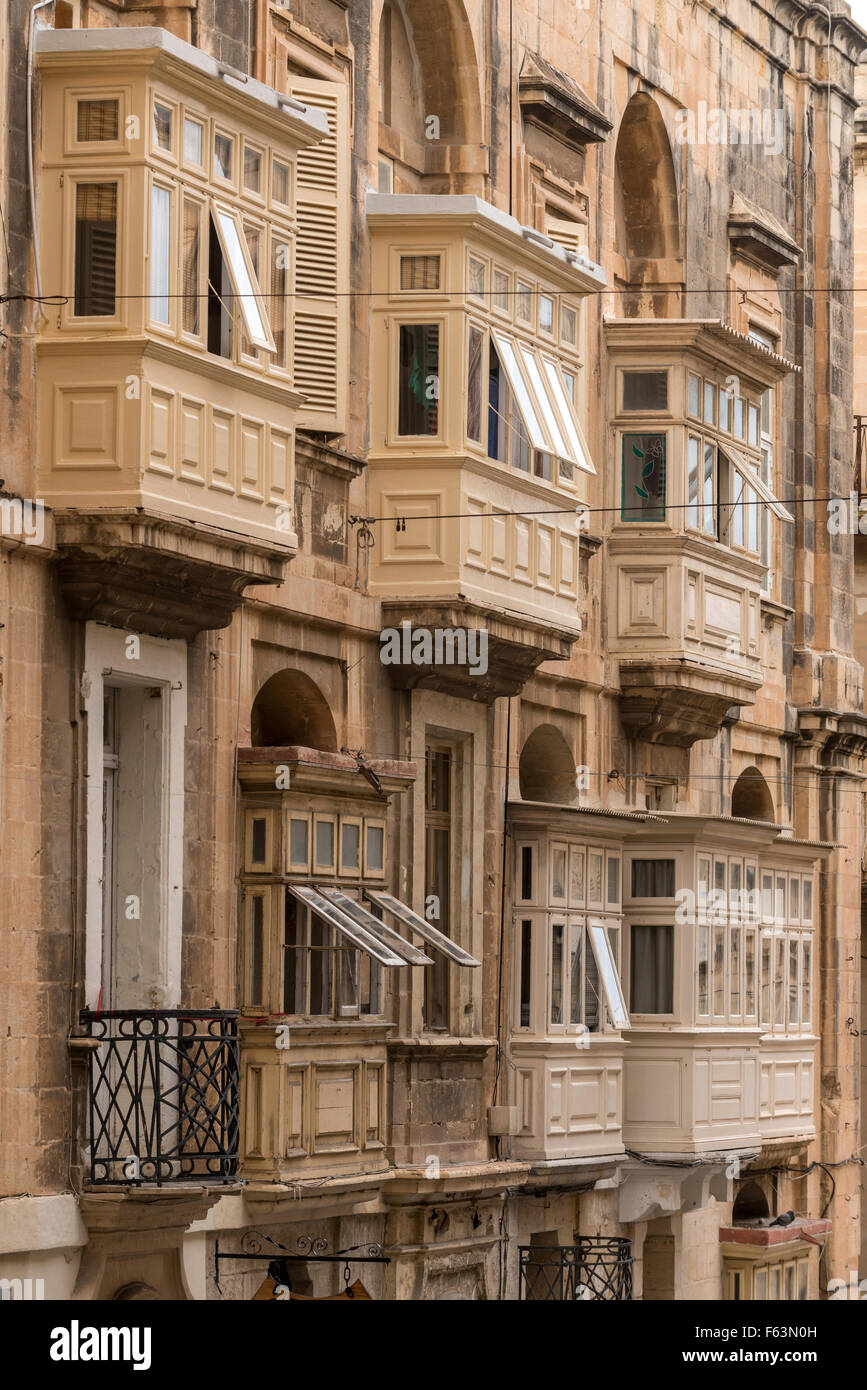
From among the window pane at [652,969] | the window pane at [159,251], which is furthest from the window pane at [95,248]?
the window pane at [652,969]

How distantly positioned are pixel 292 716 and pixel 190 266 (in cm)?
524

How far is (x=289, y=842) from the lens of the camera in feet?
81.6

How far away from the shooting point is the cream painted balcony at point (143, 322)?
2188 cm

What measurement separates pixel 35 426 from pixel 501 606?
6.79 meters

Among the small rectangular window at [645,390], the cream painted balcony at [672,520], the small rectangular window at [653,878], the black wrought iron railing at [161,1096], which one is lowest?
the black wrought iron railing at [161,1096]

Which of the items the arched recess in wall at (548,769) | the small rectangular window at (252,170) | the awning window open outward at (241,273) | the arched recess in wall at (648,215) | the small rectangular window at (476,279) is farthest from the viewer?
the arched recess in wall at (648,215)

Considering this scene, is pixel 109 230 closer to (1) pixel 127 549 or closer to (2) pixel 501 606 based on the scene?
(1) pixel 127 549

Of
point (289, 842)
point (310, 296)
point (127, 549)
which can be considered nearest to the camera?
point (127, 549)

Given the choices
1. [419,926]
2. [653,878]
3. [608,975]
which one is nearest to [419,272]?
[419,926]

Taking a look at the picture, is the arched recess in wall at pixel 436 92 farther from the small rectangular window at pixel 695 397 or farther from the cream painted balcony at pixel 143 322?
the cream painted balcony at pixel 143 322

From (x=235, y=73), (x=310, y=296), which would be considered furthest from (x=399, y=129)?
(x=235, y=73)

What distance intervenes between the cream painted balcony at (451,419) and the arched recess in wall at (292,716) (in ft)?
3.73

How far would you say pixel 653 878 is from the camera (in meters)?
32.7

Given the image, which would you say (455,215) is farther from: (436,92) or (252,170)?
(252,170)
